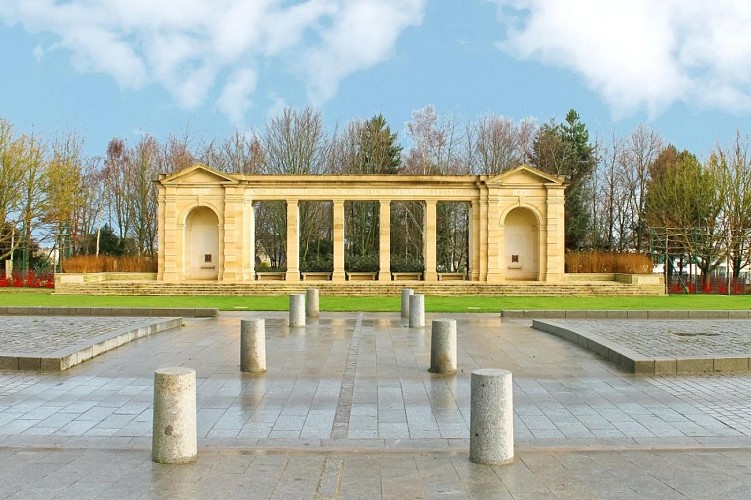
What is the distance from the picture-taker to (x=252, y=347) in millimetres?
10430

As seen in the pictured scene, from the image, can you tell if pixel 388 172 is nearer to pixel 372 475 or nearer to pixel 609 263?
pixel 609 263

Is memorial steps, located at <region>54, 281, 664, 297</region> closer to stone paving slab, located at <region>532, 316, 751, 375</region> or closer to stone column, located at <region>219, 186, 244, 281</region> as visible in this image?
stone column, located at <region>219, 186, 244, 281</region>

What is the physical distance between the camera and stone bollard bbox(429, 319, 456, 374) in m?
10.3

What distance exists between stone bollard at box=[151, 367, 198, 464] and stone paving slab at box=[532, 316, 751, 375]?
756 centimetres

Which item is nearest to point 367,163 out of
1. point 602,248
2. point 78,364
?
point 602,248

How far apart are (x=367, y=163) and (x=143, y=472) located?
170ft

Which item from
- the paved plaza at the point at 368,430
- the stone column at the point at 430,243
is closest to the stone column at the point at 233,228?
the stone column at the point at 430,243

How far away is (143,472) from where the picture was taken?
5.55 metres

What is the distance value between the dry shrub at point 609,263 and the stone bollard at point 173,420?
117 feet

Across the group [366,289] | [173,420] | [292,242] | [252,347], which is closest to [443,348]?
[252,347]

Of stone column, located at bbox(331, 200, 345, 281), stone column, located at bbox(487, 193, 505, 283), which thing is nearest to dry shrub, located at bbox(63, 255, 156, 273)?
stone column, located at bbox(331, 200, 345, 281)

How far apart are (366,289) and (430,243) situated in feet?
21.2

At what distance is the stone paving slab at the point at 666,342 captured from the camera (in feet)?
34.4

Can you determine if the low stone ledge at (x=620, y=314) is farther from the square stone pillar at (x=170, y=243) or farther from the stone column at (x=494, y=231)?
the square stone pillar at (x=170, y=243)
